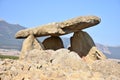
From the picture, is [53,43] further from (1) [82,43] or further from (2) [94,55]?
(2) [94,55]

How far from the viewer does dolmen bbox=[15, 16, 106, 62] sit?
20156mm

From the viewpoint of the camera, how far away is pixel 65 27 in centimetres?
2083

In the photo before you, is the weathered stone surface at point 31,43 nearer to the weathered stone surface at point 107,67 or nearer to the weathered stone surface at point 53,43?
the weathered stone surface at point 53,43

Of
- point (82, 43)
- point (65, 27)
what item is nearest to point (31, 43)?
point (65, 27)

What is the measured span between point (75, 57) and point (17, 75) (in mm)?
5368

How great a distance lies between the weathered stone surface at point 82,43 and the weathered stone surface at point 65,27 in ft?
2.55

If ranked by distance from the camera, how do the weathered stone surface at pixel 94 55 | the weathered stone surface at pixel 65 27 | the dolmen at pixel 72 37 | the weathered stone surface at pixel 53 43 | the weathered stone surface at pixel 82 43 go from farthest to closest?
the weathered stone surface at pixel 53 43
the weathered stone surface at pixel 82 43
the weathered stone surface at pixel 94 55
the dolmen at pixel 72 37
the weathered stone surface at pixel 65 27

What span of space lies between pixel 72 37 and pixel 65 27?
6.77 ft

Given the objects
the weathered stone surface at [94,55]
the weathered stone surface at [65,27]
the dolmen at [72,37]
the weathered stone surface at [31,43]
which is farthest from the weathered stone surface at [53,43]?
the weathered stone surface at [94,55]

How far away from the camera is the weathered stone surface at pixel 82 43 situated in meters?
21.9

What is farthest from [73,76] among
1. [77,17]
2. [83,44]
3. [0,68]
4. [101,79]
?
[83,44]

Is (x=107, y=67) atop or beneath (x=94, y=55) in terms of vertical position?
atop

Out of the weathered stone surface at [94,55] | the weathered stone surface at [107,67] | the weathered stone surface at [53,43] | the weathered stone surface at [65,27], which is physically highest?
the weathered stone surface at [65,27]

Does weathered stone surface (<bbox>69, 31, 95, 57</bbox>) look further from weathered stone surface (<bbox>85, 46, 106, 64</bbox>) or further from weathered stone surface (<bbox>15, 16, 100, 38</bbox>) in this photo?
weathered stone surface (<bbox>15, 16, 100, 38</bbox>)
